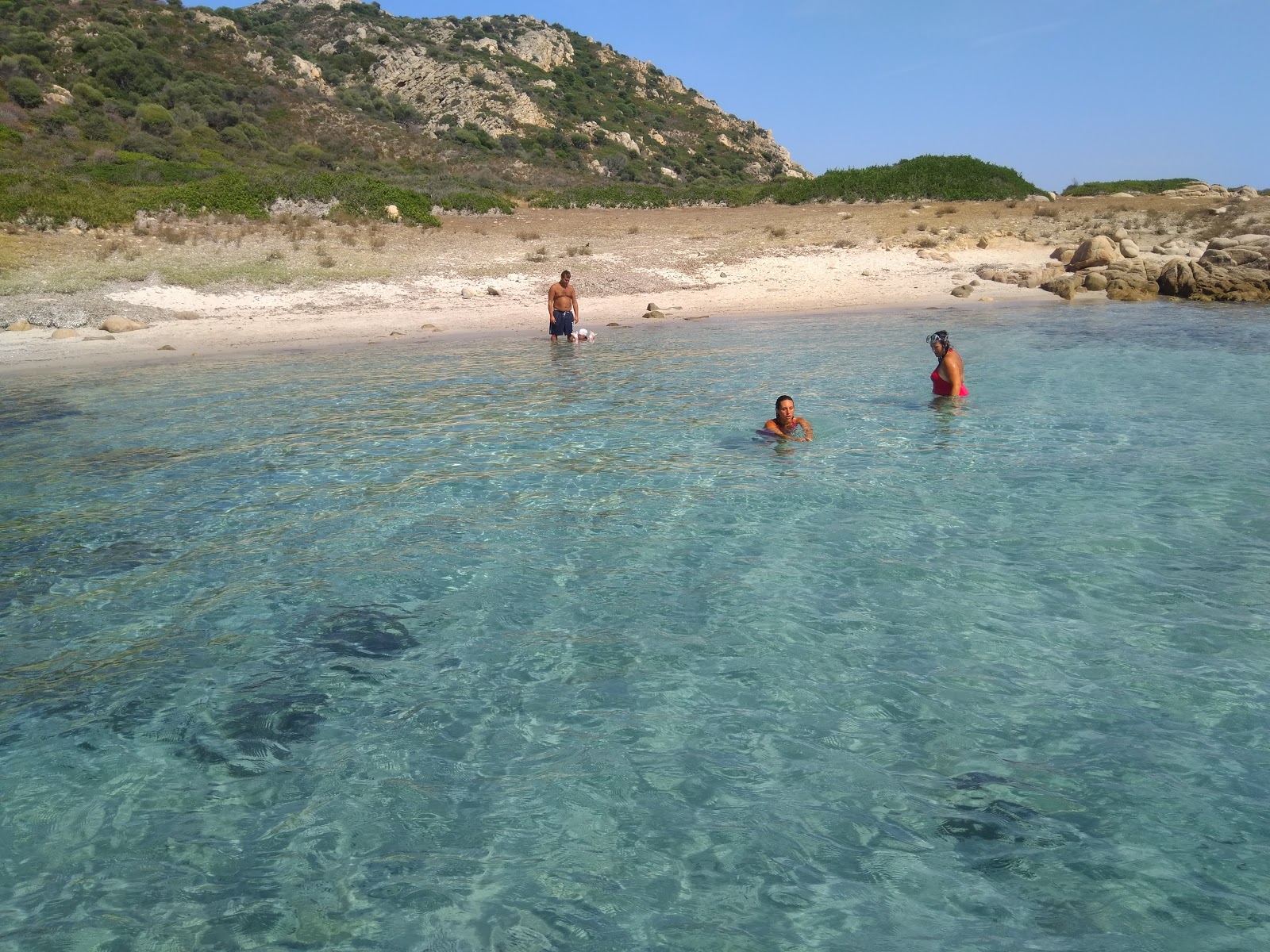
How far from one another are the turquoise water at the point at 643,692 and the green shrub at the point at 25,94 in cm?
4260

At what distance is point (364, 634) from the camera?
6.34 m

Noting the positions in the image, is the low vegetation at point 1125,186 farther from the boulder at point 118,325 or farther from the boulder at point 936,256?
the boulder at point 118,325

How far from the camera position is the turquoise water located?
3.75 metres

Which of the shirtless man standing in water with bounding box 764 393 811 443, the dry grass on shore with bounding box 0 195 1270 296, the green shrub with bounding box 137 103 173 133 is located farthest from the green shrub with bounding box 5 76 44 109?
the shirtless man standing in water with bounding box 764 393 811 443

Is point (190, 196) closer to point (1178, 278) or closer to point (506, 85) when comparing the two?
point (1178, 278)

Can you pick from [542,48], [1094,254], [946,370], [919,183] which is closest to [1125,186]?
[919,183]

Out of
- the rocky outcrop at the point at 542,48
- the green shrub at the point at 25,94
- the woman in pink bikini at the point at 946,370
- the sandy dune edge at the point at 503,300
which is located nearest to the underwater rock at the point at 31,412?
the sandy dune edge at the point at 503,300

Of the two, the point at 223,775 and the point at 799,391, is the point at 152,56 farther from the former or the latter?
the point at 223,775

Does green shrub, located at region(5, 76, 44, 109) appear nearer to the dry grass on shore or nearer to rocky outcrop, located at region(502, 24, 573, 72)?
the dry grass on shore

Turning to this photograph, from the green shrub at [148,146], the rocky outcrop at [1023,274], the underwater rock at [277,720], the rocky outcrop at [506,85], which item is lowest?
the underwater rock at [277,720]

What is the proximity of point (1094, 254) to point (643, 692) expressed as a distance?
27.7 m

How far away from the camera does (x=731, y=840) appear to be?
4.09 m

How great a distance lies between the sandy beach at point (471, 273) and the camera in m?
Answer: 22.0

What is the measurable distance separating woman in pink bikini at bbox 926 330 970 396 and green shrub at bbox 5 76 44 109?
158 ft
